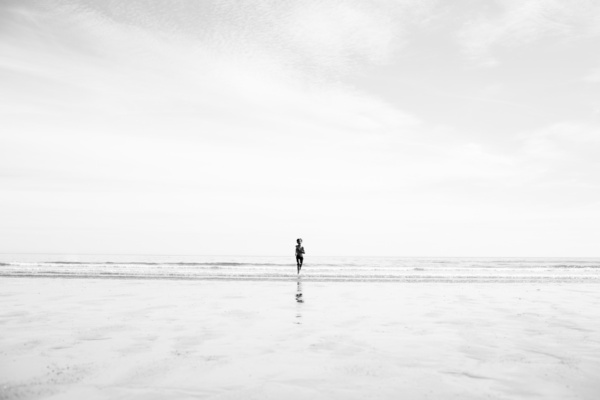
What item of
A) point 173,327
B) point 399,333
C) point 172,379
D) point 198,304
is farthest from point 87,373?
point 198,304

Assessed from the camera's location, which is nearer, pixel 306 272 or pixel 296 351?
pixel 296 351

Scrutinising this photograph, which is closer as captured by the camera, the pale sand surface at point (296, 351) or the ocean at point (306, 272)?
the pale sand surface at point (296, 351)

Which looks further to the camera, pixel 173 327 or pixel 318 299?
pixel 318 299

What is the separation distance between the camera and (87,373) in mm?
5863

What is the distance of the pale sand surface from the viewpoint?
210 inches

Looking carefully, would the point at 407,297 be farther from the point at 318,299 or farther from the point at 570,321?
the point at 570,321

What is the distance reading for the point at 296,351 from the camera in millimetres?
7430

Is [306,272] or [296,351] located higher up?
[296,351]

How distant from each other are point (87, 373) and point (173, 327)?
3816 mm

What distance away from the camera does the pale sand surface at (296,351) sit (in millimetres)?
5336

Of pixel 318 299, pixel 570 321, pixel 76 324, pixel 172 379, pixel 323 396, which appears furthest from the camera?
pixel 318 299

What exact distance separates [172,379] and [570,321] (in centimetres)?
987

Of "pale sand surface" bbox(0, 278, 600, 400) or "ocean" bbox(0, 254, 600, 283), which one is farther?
"ocean" bbox(0, 254, 600, 283)

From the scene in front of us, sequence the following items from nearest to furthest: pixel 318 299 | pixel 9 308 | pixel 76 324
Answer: pixel 76 324 → pixel 9 308 → pixel 318 299
